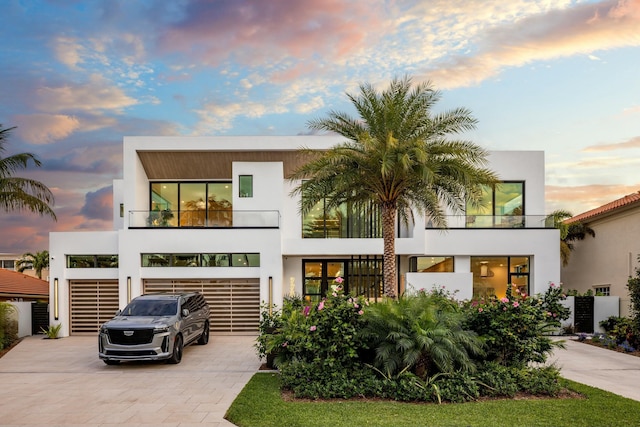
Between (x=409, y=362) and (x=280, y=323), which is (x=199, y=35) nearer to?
(x=280, y=323)

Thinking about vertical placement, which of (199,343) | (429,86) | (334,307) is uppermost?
(429,86)

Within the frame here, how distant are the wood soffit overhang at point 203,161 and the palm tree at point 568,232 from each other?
14.1 meters

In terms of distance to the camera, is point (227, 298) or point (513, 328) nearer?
point (513, 328)

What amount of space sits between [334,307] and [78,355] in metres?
8.99

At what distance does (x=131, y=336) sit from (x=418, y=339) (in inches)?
288

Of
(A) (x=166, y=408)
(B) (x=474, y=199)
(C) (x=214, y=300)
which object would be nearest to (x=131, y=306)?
(C) (x=214, y=300)

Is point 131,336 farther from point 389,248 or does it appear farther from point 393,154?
point 393,154

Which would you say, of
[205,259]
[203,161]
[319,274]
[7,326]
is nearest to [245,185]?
[203,161]

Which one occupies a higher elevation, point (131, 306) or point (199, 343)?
point (131, 306)

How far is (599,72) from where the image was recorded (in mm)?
16031

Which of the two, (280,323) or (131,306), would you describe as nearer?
(280,323)

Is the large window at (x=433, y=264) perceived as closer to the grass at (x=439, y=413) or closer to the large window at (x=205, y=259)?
the large window at (x=205, y=259)

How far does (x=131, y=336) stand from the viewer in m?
12.0

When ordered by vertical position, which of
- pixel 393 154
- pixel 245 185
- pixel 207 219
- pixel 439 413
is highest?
pixel 393 154
